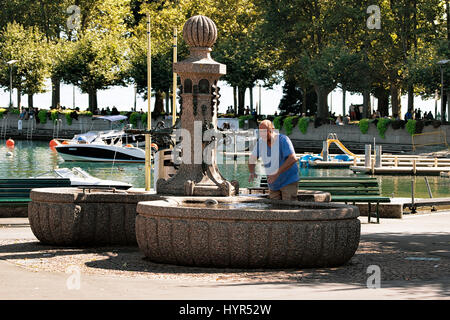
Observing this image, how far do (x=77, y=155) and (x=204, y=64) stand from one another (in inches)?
1888

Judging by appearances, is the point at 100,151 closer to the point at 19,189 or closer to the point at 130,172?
the point at 130,172

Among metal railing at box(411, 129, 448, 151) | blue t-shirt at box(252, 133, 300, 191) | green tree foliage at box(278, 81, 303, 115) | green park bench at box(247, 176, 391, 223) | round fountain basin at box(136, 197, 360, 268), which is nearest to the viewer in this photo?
round fountain basin at box(136, 197, 360, 268)

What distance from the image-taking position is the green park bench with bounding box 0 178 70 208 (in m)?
19.3

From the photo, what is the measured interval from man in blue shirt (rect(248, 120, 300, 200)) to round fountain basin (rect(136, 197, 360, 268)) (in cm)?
140

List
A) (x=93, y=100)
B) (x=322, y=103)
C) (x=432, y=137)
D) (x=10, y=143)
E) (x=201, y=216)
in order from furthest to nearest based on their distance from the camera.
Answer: (x=93, y=100) < (x=322, y=103) < (x=10, y=143) < (x=432, y=137) < (x=201, y=216)

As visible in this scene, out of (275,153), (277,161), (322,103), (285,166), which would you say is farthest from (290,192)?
(322,103)

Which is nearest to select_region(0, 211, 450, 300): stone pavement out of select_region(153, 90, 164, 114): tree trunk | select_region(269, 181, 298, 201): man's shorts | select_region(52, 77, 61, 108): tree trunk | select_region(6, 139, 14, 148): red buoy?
select_region(269, 181, 298, 201): man's shorts

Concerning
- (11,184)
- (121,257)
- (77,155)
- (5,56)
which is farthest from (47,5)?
(121,257)

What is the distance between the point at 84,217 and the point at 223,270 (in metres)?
3.31

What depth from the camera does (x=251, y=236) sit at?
11.8m

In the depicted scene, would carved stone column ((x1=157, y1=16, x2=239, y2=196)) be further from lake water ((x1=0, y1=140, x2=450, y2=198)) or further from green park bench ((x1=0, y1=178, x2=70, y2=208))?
lake water ((x1=0, y1=140, x2=450, y2=198))

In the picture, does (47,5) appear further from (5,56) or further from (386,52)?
(386,52)
